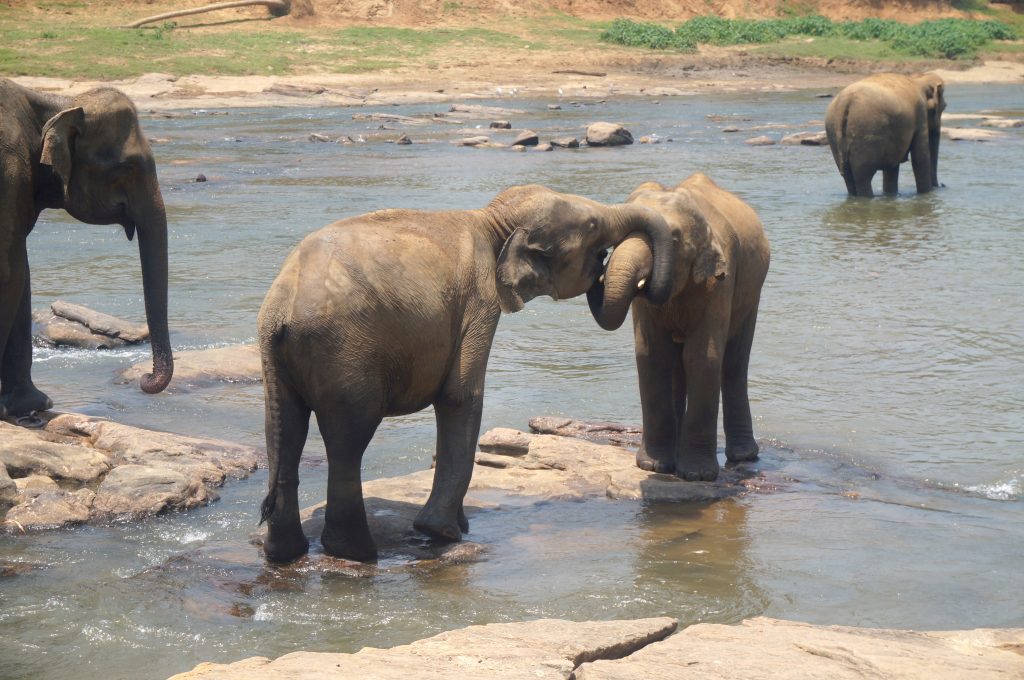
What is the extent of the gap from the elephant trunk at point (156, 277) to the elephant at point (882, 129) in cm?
1514

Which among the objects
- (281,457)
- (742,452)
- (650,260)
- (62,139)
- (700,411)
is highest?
(62,139)

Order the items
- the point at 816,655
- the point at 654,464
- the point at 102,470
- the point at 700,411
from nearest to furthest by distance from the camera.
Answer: the point at 816,655 < the point at 102,470 < the point at 700,411 < the point at 654,464

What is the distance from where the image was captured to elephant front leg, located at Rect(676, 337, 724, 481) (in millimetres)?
7664

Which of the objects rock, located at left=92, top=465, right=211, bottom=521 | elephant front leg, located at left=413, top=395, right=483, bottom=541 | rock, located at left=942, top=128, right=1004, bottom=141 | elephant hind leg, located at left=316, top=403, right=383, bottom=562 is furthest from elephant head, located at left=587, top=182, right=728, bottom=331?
rock, located at left=942, top=128, right=1004, bottom=141

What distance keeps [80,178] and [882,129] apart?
51.2 feet

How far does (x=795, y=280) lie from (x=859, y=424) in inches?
229

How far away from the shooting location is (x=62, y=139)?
8.13m

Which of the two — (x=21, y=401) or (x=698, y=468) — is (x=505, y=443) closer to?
(x=698, y=468)

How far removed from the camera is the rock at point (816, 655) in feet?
14.3

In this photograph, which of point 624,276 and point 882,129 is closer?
point 624,276

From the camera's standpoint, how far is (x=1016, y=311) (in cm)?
1342

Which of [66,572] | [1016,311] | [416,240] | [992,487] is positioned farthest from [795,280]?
[66,572]

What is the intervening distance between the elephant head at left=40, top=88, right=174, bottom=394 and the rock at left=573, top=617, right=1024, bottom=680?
463 centimetres

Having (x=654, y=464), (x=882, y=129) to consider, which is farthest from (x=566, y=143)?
(x=654, y=464)
